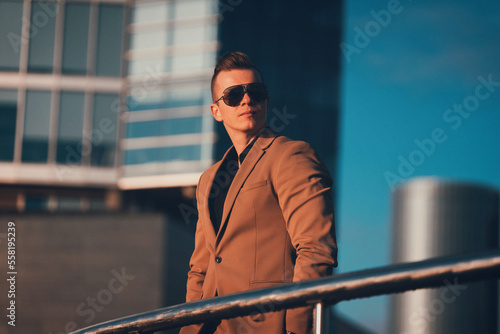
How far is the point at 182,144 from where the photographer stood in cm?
2144

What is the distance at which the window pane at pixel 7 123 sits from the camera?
2119 centimetres

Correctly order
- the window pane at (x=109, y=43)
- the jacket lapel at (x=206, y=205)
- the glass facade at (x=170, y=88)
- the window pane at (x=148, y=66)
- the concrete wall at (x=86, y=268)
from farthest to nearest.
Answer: the window pane at (x=109, y=43) → the window pane at (x=148, y=66) → the glass facade at (x=170, y=88) → the concrete wall at (x=86, y=268) → the jacket lapel at (x=206, y=205)

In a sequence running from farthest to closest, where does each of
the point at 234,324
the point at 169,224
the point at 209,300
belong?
the point at 169,224 < the point at 234,324 < the point at 209,300

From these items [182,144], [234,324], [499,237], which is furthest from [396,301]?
[234,324]

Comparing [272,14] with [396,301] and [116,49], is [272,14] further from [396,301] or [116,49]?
[396,301]

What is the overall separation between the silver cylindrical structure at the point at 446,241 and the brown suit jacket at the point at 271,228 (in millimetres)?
102875

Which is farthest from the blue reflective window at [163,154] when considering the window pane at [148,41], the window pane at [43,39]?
the window pane at [43,39]

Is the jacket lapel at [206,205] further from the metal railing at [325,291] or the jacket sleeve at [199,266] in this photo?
the metal railing at [325,291]

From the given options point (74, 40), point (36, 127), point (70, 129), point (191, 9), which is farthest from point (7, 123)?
point (191, 9)

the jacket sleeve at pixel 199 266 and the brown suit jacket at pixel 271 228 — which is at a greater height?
the brown suit jacket at pixel 271 228

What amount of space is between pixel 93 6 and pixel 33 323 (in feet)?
40.3

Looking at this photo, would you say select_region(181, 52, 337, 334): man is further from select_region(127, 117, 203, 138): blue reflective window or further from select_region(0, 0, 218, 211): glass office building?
select_region(127, 117, 203, 138): blue reflective window

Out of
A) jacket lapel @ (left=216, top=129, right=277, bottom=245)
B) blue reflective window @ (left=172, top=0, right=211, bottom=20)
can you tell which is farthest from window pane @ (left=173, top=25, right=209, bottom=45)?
jacket lapel @ (left=216, top=129, right=277, bottom=245)

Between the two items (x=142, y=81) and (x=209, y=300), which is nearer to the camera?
(x=209, y=300)
